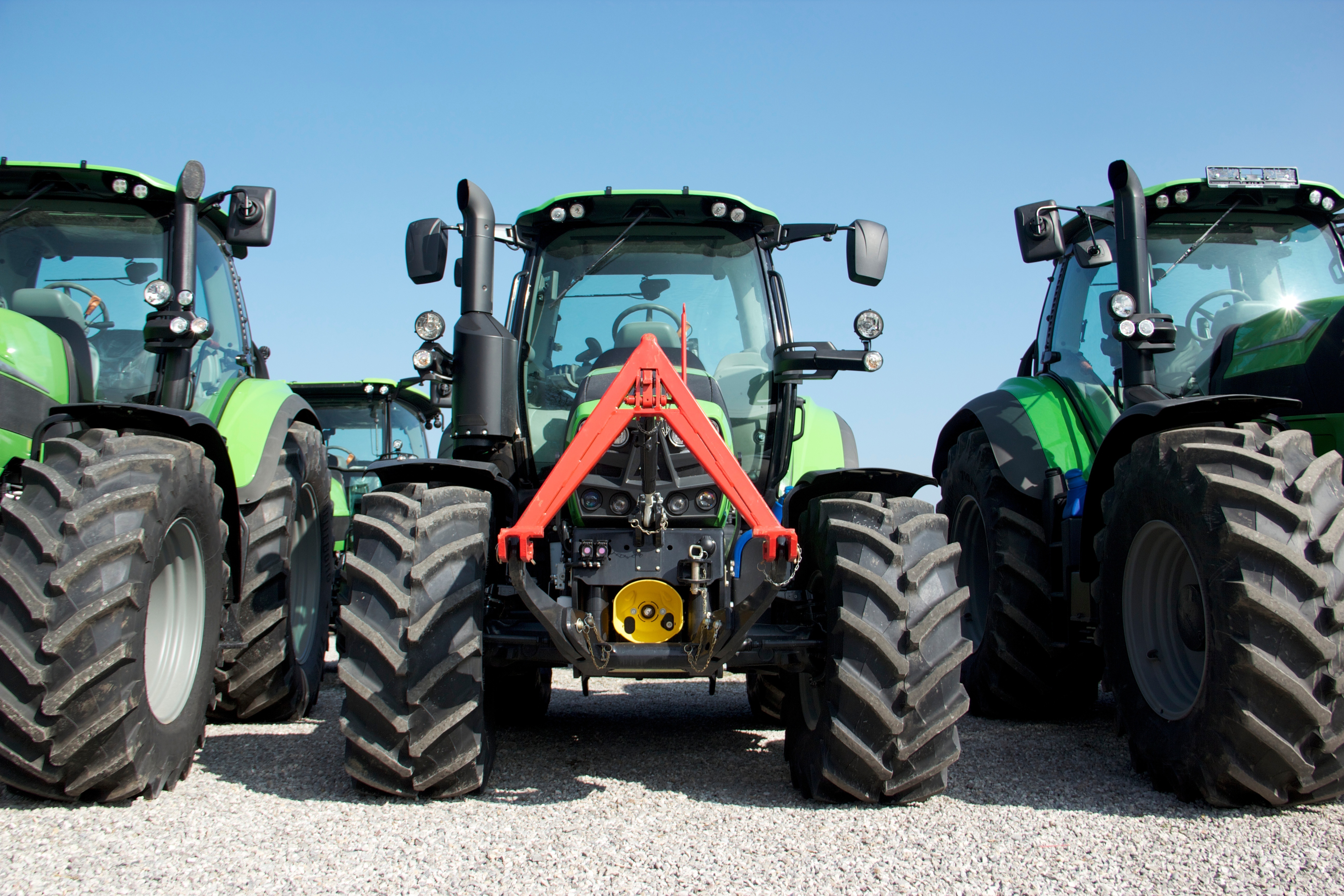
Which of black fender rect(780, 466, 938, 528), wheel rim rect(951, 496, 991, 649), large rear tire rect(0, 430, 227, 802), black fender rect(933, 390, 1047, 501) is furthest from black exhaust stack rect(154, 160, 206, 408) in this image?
wheel rim rect(951, 496, 991, 649)

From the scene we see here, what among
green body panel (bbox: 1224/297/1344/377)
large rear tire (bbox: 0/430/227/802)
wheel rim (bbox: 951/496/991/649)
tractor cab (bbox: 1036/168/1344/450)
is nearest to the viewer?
large rear tire (bbox: 0/430/227/802)

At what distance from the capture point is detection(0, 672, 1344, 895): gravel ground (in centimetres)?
294

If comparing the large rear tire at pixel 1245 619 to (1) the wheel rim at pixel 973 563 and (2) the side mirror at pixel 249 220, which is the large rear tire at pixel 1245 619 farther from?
(2) the side mirror at pixel 249 220

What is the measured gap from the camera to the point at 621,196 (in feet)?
16.3

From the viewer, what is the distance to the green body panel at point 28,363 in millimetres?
4199

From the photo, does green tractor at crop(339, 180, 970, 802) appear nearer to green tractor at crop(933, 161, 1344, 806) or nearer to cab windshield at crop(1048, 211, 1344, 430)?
green tractor at crop(933, 161, 1344, 806)

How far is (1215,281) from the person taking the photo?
5.39 meters

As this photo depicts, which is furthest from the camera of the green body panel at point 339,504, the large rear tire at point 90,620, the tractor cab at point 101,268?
the green body panel at point 339,504

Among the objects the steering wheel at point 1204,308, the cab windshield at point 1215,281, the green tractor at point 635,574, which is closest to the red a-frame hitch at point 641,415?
the green tractor at point 635,574

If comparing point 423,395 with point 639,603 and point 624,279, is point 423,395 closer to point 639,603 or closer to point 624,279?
point 624,279

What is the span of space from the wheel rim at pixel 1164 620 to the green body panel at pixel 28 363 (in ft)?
14.4

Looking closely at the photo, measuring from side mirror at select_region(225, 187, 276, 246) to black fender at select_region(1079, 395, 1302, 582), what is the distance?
3.83m

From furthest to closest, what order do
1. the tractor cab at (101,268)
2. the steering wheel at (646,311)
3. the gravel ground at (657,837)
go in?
the steering wheel at (646,311), the tractor cab at (101,268), the gravel ground at (657,837)

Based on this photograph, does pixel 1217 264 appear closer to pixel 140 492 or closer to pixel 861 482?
pixel 861 482
